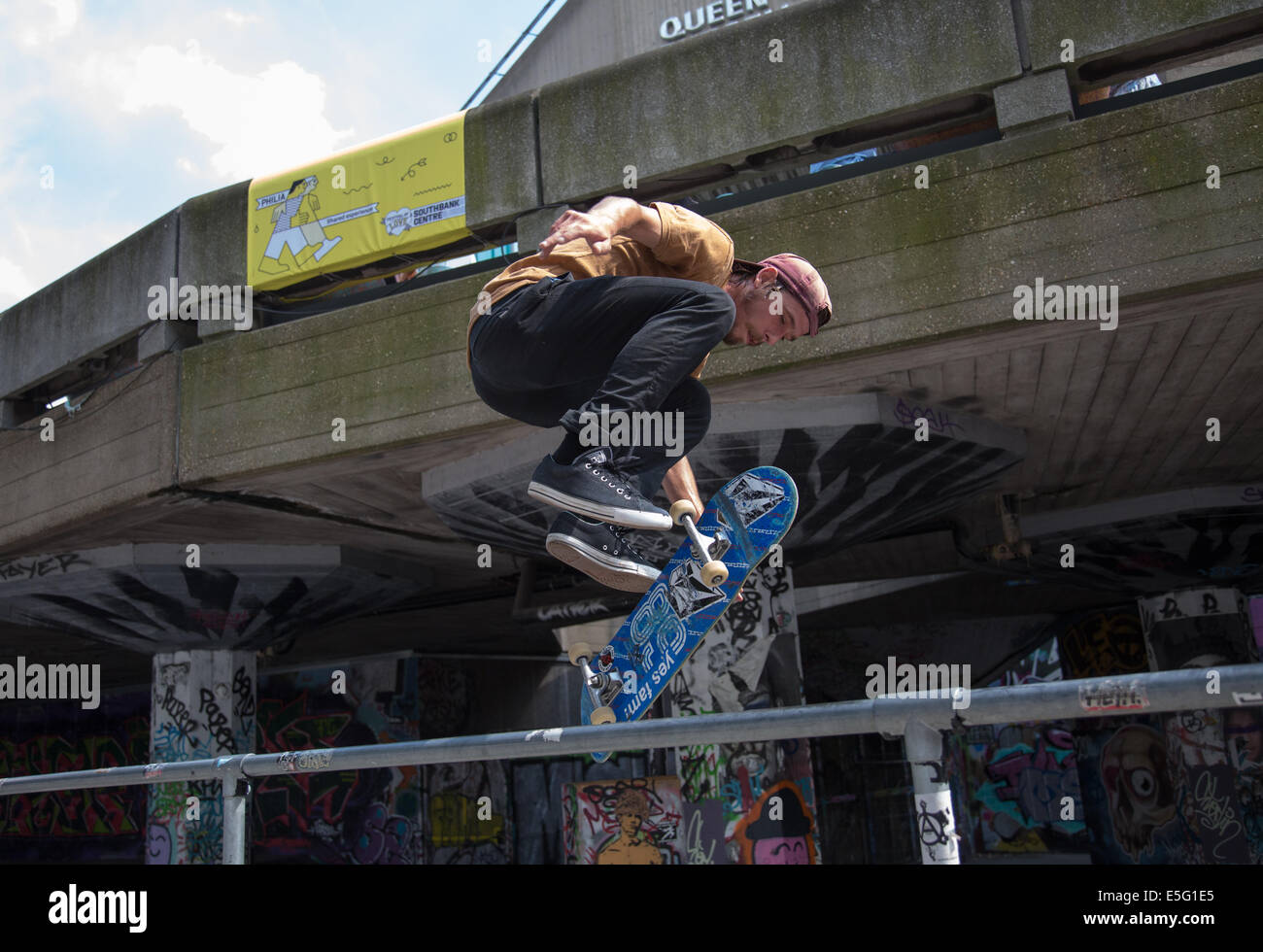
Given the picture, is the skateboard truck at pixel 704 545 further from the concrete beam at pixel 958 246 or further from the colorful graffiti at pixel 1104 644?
the colorful graffiti at pixel 1104 644

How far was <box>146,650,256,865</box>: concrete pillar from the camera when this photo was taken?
14.6m

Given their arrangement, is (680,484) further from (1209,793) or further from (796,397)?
(1209,793)

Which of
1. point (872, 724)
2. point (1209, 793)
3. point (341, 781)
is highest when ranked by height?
point (872, 724)

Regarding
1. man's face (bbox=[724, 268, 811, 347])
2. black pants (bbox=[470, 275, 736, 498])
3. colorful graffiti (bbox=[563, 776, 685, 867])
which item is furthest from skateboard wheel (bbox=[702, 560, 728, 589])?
colorful graffiti (bbox=[563, 776, 685, 867])

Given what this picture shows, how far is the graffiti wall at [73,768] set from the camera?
27391 mm

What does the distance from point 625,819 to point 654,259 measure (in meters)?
14.7

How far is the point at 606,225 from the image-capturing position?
3.43m

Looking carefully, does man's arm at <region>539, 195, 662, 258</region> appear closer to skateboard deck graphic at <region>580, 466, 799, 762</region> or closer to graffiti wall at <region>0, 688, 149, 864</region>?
skateboard deck graphic at <region>580, 466, 799, 762</region>

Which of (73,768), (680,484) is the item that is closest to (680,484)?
(680,484)

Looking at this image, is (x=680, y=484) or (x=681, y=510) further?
(x=680, y=484)

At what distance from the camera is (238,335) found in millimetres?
10641

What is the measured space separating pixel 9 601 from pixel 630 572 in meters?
13.5

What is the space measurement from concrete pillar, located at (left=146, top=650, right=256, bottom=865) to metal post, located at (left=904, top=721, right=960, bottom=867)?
1419 centimetres
